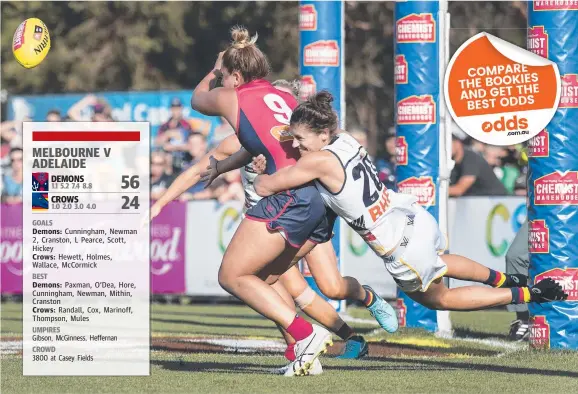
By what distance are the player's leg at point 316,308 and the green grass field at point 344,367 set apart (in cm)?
24

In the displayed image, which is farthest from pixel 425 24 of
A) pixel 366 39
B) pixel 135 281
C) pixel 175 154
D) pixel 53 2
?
pixel 53 2

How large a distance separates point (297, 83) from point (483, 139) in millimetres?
2125

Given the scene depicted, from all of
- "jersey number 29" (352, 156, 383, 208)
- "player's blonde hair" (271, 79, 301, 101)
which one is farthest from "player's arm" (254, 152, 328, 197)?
"player's blonde hair" (271, 79, 301, 101)

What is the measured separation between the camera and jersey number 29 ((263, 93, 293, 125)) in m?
8.78

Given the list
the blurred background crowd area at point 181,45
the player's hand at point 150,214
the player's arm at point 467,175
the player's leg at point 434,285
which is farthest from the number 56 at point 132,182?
the blurred background crowd area at point 181,45

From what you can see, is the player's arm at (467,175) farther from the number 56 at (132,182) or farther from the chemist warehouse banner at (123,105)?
the chemist warehouse banner at (123,105)

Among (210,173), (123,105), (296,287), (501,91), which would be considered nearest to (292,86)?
(210,173)

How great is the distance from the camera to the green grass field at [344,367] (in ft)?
26.8

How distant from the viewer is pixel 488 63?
439 inches

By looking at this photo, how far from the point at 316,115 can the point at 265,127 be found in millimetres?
454

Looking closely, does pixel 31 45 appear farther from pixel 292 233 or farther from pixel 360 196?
pixel 360 196

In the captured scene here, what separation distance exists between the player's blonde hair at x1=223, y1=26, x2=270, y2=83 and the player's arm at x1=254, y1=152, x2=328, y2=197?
2.72 ft

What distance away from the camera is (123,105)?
25.8 m

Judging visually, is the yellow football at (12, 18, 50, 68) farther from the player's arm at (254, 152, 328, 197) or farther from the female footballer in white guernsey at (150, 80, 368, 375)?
the player's arm at (254, 152, 328, 197)
